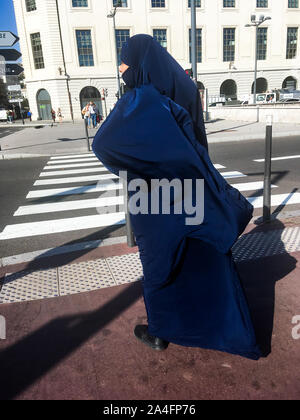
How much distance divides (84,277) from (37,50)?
39851 mm

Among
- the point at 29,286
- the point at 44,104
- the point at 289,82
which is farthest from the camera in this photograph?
the point at 289,82

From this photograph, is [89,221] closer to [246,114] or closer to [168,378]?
[168,378]

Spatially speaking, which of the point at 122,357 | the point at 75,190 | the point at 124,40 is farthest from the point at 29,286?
the point at 124,40

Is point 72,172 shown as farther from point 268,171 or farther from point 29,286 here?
point 29,286

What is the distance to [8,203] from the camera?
604 centimetres

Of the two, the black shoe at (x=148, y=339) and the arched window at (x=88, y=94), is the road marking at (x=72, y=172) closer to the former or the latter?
the black shoe at (x=148, y=339)

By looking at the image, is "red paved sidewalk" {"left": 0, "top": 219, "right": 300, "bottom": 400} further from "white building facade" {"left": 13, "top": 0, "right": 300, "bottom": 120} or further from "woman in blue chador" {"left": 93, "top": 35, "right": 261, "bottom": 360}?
"white building facade" {"left": 13, "top": 0, "right": 300, "bottom": 120}

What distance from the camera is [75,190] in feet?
22.2

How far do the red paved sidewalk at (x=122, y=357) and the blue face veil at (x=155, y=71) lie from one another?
152 centimetres

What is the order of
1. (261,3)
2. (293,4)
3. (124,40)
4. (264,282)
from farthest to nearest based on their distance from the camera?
(293,4) → (261,3) → (124,40) → (264,282)

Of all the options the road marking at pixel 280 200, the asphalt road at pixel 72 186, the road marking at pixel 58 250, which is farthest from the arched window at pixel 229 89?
the road marking at pixel 58 250

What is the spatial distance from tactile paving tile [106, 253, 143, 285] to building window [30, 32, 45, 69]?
39108 millimetres

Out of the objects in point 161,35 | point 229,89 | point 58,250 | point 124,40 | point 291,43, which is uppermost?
point 161,35

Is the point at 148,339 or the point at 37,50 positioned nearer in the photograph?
the point at 148,339
